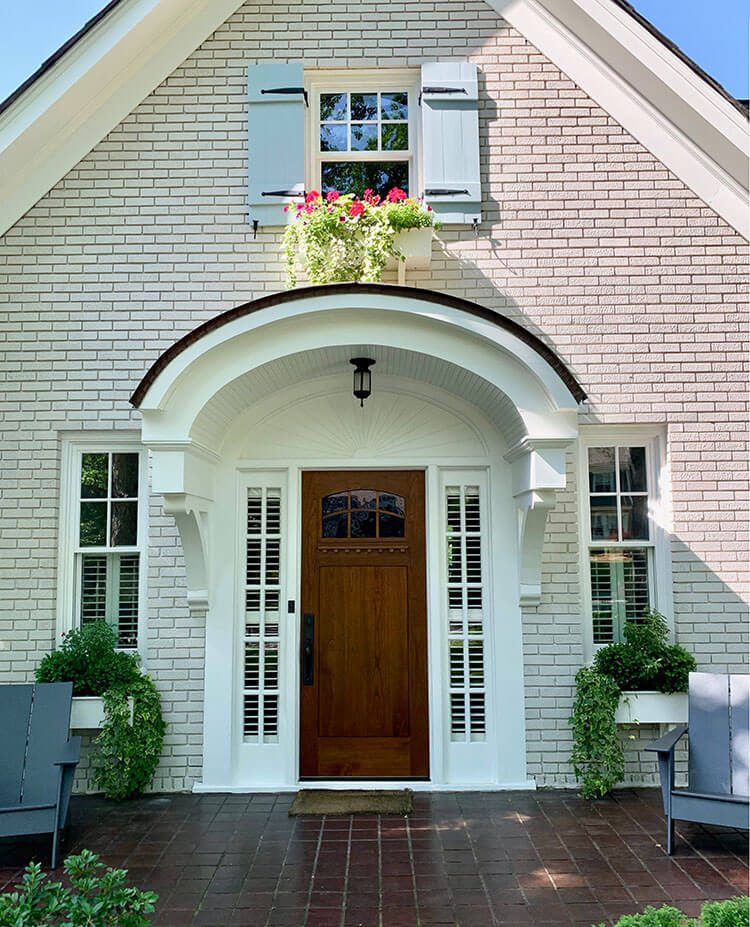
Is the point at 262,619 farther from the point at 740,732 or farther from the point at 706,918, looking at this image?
the point at 706,918

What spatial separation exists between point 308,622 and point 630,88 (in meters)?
4.94

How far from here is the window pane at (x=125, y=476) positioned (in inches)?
254

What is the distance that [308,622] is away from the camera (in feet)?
21.0

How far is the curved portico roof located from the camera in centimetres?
543

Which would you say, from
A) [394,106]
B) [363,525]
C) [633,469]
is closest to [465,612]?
[363,525]

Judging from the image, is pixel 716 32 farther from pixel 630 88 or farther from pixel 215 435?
pixel 215 435

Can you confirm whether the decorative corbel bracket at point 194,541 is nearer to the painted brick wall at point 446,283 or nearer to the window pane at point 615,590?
the painted brick wall at point 446,283

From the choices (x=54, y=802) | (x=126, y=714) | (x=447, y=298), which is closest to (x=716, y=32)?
A: (x=447, y=298)

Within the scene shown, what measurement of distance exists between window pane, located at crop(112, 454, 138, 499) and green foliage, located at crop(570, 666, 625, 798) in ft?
12.4

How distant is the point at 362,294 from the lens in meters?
5.48

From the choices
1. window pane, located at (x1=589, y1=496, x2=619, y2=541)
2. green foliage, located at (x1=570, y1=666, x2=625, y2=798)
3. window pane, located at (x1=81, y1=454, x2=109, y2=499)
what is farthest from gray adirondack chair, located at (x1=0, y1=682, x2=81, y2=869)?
window pane, located at (x1=589, y1=496, x2=619, y2=541)

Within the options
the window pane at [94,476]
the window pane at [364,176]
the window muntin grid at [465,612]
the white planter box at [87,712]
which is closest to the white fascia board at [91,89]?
the window pane at [364,176]

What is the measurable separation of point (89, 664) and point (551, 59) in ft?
19.4

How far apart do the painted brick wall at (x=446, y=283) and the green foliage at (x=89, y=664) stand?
0.27m
